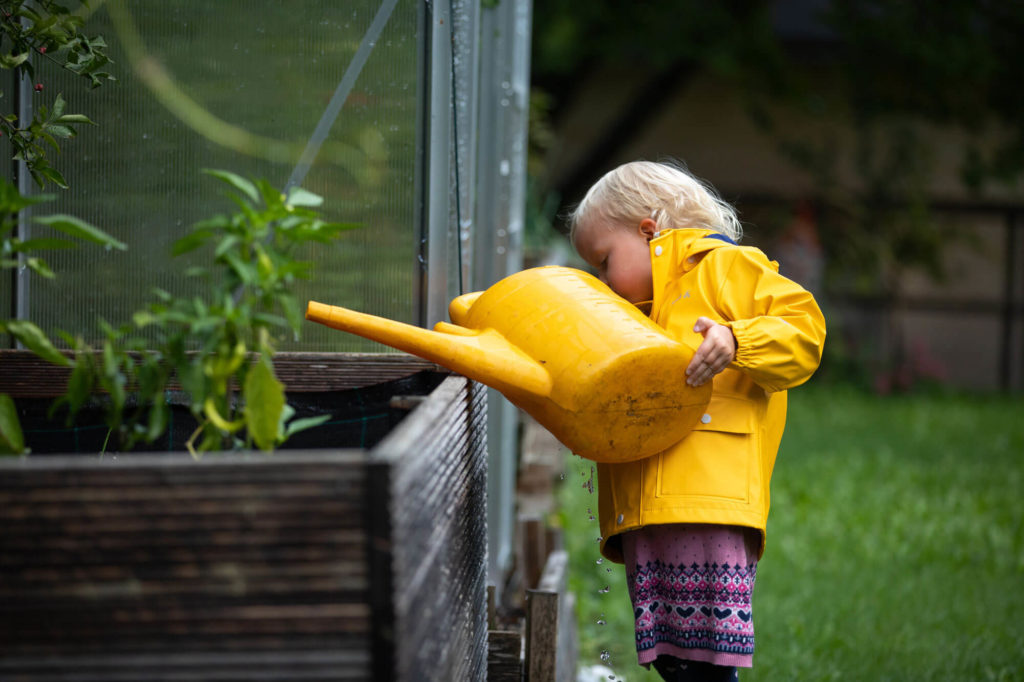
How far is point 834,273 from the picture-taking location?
10188 mm

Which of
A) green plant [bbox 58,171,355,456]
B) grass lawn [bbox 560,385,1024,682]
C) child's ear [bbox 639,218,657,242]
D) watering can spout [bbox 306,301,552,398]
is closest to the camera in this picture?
green plant [bbox 58,171,355,456]

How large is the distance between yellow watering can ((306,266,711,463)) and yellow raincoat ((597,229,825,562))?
3.8 inches

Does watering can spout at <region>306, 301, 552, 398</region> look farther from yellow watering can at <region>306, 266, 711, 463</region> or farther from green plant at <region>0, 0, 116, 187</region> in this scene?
green plant at <region>0, 0, 116, 187</region>

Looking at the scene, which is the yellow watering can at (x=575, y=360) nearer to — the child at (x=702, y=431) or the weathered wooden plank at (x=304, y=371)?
the child at (x=702, y=431)

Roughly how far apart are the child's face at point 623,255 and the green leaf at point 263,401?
893 mm

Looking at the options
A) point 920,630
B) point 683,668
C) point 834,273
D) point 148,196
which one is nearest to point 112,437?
point 148,196

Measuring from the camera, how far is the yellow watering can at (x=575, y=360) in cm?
152

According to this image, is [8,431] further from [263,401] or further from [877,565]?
[877,565]

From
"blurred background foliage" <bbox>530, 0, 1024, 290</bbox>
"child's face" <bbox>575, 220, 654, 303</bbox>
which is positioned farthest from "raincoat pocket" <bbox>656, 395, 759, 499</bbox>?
"blurred background foliage" <bbox>530, 0, 1024, 290</bbox>

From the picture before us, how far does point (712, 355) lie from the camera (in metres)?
1.58

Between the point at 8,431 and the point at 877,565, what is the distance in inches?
143

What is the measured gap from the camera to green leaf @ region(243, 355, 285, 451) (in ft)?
3.65

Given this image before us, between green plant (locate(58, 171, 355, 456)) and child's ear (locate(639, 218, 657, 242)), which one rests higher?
child's ear (locate(639, 218, 657, 242))

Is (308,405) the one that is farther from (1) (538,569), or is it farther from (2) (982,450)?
(2) (982,450)
